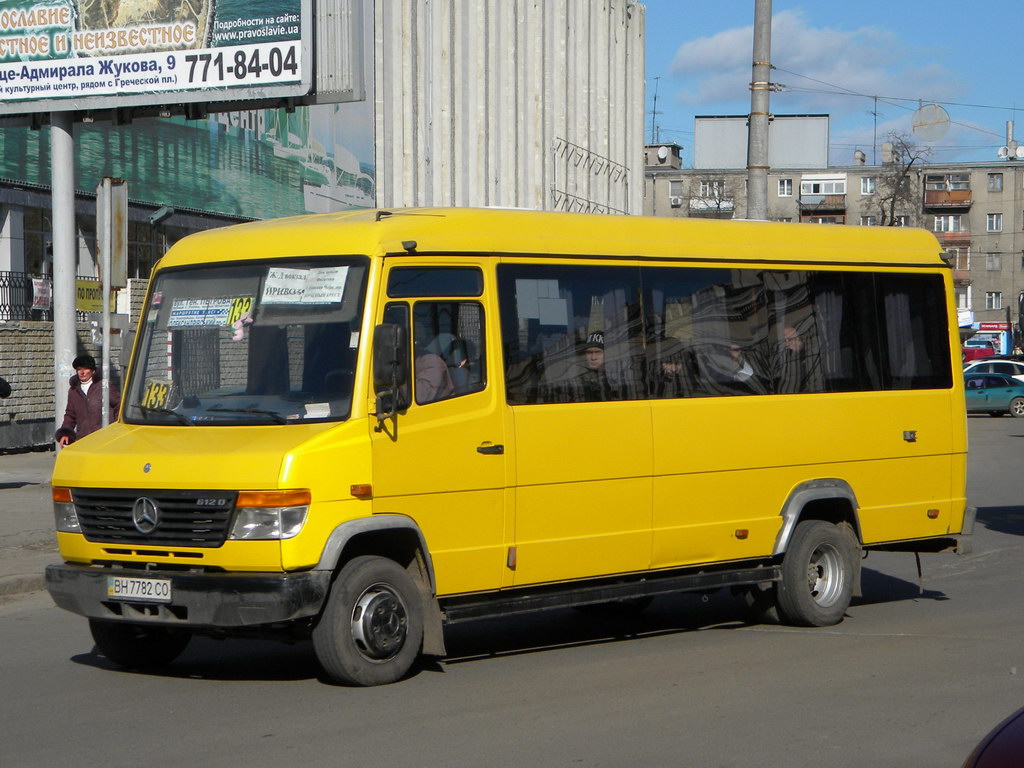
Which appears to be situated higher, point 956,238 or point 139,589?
point 956,238

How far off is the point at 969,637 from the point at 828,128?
26.8 feet

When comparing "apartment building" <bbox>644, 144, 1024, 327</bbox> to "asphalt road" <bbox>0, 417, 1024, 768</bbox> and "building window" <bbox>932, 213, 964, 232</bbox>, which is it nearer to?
"building window" <bbox>932, 213, 964, 232</bbox>

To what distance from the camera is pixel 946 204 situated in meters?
102

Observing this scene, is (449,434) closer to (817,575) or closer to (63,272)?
(817,575)

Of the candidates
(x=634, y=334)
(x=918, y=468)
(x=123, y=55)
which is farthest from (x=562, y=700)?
(x=123, y=55)

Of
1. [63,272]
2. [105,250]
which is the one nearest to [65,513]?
[105,250]

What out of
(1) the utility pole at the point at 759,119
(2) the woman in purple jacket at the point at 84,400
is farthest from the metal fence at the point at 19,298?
(1) the utility pole at the point at 759,119

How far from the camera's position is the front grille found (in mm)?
7531

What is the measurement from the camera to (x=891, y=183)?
92000mm

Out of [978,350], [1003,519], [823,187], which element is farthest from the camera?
[823,187]

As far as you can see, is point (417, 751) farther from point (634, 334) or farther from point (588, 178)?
point (588, 178)

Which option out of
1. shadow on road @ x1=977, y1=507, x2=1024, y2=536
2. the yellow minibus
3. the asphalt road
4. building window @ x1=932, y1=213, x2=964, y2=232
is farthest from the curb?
building window @ x1=932, y1=213, x2=964, y2=232

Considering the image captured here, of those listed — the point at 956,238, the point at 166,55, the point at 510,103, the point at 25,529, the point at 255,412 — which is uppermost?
the point at 510,103

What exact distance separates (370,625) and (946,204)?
100426 millimetres
